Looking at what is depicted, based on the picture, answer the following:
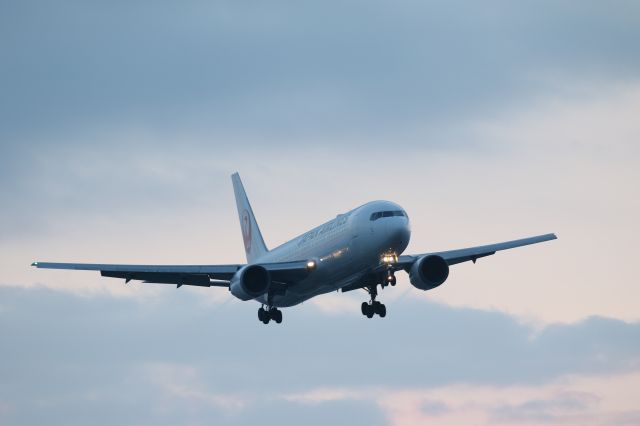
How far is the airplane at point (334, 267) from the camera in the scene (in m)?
57.9

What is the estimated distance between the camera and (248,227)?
84250 mm

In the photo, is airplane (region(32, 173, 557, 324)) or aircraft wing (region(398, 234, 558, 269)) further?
aircraft wing (region(398, 234, 558, 269))

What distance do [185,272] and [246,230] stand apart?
21254 mm

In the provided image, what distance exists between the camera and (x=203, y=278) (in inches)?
2608

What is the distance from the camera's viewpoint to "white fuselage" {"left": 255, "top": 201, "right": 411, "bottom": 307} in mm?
57375

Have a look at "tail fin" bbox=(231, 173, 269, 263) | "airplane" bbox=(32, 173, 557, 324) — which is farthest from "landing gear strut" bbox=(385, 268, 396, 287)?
"tail fin" bbox=(231, 173, 269, 263)

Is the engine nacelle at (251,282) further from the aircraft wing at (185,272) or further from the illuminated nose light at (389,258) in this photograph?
the illuminated nose light at (389,258)

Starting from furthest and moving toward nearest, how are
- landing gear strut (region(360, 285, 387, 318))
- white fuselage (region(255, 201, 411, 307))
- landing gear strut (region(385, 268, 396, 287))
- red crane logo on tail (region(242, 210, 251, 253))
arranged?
red crane logo on tail (region(242, 210, 251, 253)) → landing gear strut (region(360, 285, 387, 318)) → landing gear strut (region(385, 268, 396, 287)) → white fuselage (region(255, 201, 411, 307))

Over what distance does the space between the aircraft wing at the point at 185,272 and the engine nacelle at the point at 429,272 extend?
598cm

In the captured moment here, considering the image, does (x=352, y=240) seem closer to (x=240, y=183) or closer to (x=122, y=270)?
(x=122, y=270)

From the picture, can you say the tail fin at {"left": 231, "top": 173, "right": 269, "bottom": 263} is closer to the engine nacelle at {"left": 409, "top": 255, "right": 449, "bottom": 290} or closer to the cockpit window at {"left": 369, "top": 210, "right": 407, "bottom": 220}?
the engine nacelle at {"left": 409, "top": 255, "right": 449, "bottom": 290}

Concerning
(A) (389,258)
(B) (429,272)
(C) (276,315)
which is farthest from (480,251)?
(C) (276,315)

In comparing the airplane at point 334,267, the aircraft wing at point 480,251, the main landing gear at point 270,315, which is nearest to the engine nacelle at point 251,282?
the airplane at point 334,267

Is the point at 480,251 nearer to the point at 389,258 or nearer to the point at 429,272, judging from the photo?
the point at 429,272
